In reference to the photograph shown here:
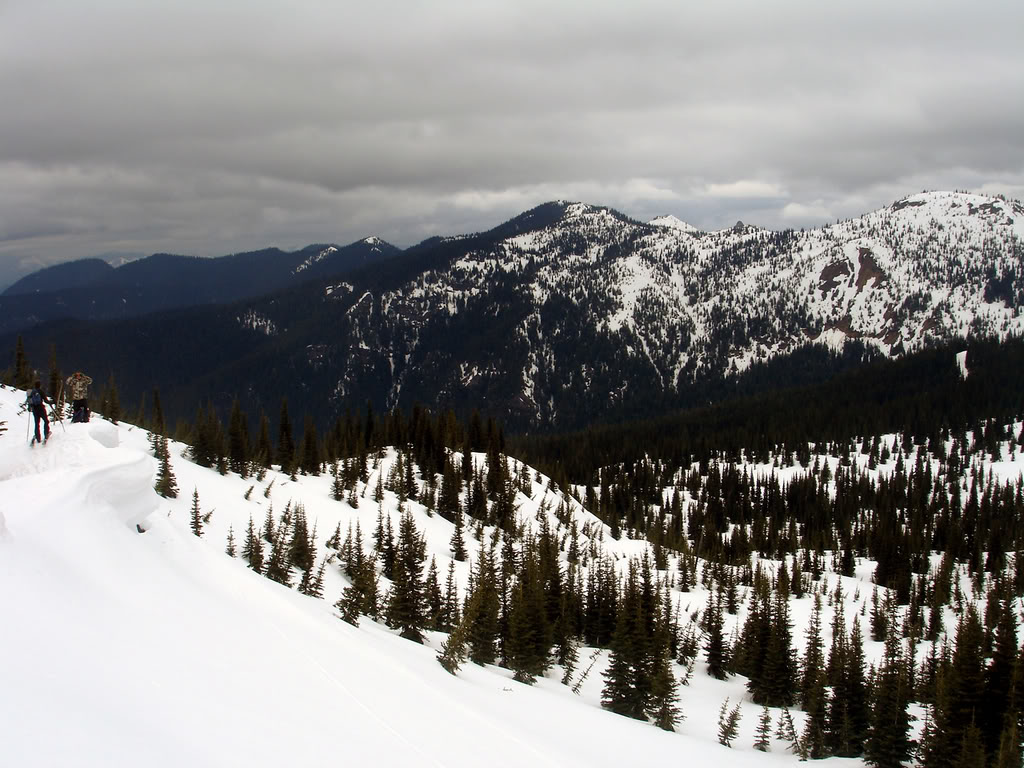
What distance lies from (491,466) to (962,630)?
64.3 meters

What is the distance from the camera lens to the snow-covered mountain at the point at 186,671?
8.80m

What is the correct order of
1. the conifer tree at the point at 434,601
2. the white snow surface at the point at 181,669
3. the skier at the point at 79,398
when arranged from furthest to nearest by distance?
the conifer tree at the point at 434,601
the skier at the point at 79,398
the white snow surface at the point at 181,669

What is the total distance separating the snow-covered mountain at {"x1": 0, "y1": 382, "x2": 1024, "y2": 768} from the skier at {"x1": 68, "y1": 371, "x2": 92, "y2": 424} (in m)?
5.51

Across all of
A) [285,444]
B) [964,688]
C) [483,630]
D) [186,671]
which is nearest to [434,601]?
[483,630]

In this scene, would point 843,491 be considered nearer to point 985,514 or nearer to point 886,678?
point 985,514

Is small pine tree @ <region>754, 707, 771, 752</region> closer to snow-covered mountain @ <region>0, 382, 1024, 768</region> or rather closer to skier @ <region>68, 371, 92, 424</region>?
snow-covered mountain @ <region>0, 382, 1024, 768</region>

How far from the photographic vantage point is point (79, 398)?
3256cm

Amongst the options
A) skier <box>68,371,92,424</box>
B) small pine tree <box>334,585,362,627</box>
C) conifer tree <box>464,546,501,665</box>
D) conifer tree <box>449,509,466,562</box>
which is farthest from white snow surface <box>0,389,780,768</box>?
conifer tree <box>449,509,466,562</box>

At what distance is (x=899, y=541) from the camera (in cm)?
10894

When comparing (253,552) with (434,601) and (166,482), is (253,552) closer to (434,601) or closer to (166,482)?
(166,482)

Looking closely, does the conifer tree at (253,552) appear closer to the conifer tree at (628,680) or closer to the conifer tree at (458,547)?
the conifer tree at (628,680)

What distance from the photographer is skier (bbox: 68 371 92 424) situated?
29703 mm

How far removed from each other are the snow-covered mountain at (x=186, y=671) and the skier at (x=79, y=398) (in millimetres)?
5509

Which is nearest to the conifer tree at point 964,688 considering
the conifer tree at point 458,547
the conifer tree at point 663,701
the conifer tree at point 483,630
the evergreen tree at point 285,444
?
the conifer tree at point 663,701
